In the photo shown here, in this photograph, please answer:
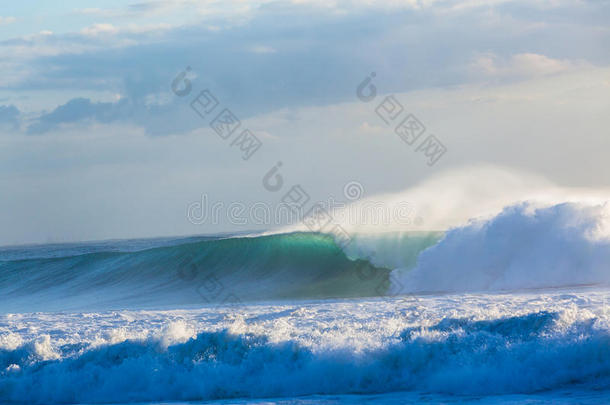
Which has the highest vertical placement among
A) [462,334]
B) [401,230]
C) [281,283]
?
[401,230]

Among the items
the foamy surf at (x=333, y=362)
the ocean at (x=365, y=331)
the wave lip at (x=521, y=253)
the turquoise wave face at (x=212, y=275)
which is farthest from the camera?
the turquoise wave face at (x=212, y=275)

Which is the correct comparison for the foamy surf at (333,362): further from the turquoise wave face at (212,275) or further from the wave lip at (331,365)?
the turquoise wave face at (212,275)

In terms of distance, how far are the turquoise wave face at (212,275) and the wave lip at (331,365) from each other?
20.0ft

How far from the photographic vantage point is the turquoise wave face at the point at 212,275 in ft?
52.0

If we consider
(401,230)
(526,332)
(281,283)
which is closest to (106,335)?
(526,332)

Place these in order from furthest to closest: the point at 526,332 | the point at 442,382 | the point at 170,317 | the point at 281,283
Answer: the point at 281,283 → the point at 170,317 → the point at 526,332 → the point at 442,382

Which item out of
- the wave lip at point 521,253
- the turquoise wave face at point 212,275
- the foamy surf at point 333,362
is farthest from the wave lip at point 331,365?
the wave lip at point 521,253

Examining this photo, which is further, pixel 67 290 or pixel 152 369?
pixel 67 290

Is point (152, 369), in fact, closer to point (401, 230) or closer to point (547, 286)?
point (547, 286)

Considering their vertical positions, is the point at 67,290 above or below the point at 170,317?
above

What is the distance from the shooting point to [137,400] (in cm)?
761

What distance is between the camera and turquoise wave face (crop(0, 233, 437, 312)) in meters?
15.8

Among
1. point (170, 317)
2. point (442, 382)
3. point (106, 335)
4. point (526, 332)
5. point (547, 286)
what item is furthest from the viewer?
point (547, 286)

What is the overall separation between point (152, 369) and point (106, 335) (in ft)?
3.82
